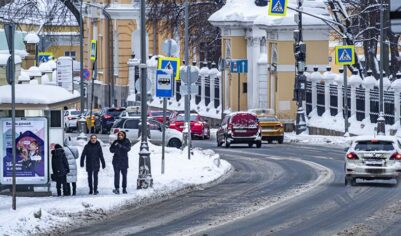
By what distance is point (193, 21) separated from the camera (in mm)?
87938

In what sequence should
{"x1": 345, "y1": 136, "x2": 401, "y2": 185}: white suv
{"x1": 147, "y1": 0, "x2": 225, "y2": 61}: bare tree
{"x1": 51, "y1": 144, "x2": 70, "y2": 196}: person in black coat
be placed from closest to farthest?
{"x1": 51, "y1": 144, "x2": 70, "y2": 196}: person in black coat
{"x1": 345, "y1": 136, "x2": 401, "y2": 185}: white suv
{"x1": 147, "y1": 0, "x2": 225, "y2": 61}: bare tree

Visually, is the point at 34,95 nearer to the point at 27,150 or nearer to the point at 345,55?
the point at 27,150

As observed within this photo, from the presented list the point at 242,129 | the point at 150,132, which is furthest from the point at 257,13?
the point at 150,132

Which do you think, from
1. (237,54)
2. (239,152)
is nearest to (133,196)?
(239,152)

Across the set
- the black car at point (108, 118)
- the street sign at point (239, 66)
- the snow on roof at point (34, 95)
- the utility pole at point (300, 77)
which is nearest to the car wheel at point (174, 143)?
the utility pole at point (300, 77)

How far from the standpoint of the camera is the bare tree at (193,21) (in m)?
84.1

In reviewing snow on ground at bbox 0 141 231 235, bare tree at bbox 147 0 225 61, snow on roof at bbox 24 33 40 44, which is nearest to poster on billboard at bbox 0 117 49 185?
snow on ground at bbox 0 141 231 235

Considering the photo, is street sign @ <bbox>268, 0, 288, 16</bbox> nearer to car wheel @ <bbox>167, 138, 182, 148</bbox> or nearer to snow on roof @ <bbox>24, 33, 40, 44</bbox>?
car wheel @ <bbox>167, 138, 182, 148</bbox>

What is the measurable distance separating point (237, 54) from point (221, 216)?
5137cm

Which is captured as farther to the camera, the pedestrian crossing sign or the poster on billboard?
the pedestrian crossing sign

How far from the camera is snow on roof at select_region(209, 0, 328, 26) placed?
232ft

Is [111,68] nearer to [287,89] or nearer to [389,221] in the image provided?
[287,89]

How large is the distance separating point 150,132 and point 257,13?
25352 millimetres

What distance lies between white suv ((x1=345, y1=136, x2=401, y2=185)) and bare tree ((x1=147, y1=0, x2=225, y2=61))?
50.5 metres
